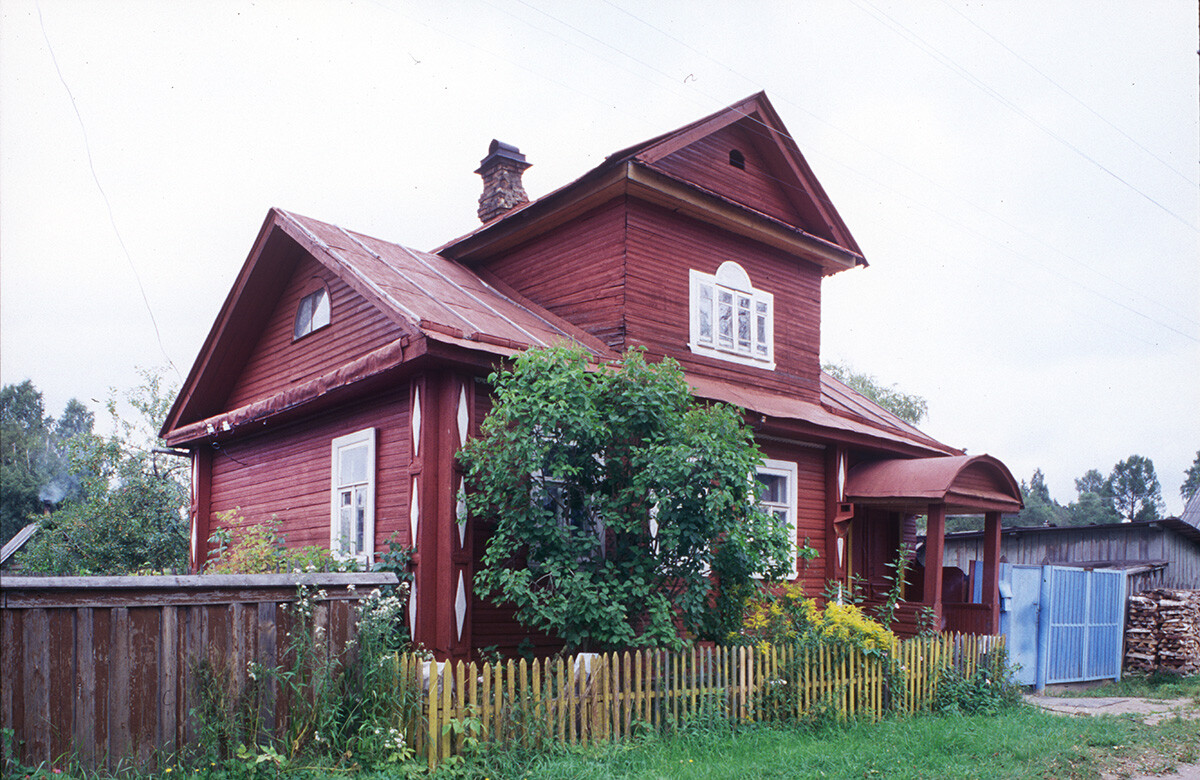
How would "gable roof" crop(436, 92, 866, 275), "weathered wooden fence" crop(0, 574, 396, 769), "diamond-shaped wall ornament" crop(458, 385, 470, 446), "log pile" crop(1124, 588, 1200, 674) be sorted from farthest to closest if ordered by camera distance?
1. "log pile" crop(1124, 588, 1200, 674)
2. "gable roof" crop(436, 92, 866, 275)
3. "diamond-shaped wall ornament" crop(458, 385, 470, 446)
4. "weathered wooden fence" crop(0, 574, 396, 769)

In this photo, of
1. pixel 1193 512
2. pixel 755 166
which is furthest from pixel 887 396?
pixel 755 166

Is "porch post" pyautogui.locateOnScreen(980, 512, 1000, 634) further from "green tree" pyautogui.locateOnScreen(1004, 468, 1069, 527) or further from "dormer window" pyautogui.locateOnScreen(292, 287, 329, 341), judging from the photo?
"green tree" pyautogui.locateOnScreen(1004, 468, 1069, 527)

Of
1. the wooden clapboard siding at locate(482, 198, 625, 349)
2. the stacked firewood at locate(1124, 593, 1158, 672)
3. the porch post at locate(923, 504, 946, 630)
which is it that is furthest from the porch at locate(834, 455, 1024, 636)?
the wooden clapboard siding at locate(482, 198, 625, 349)

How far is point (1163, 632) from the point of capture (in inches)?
663

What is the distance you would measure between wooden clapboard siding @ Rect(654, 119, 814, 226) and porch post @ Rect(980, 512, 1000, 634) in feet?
18.0

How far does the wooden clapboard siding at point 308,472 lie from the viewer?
35.4ft

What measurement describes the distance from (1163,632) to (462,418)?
1403cm

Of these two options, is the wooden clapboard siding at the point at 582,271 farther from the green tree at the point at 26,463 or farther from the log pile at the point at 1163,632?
the green tree at the point at 26,463

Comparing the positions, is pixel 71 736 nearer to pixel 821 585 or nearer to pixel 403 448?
pixel 403 448

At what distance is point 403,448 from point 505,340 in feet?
6.15

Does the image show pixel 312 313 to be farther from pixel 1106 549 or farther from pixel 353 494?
pixel 1106 549

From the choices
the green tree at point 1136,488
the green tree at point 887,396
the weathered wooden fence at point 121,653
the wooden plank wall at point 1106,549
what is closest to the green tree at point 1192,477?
the green tree at point 1136,488

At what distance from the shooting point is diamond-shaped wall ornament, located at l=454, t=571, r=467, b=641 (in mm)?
9492

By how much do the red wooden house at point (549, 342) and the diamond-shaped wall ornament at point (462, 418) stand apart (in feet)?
0.15
